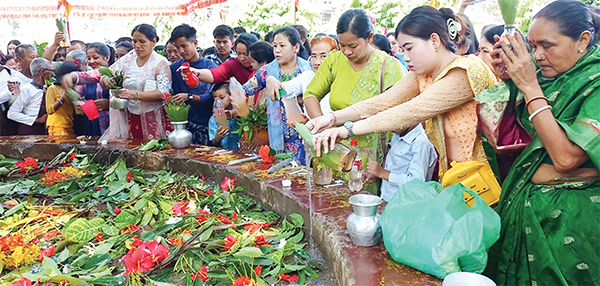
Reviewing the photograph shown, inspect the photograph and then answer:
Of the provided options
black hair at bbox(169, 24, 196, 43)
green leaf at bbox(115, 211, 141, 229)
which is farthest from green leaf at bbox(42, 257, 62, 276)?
black hair at bbox(169, 24, 196, 43)

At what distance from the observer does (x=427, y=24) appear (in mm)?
2111

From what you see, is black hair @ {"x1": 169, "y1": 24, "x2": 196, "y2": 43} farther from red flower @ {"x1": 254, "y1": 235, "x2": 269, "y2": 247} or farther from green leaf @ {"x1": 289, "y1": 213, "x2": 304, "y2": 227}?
red flower @ {"x1": 254, "y1": 235, "x2": 269, "y2": 247}

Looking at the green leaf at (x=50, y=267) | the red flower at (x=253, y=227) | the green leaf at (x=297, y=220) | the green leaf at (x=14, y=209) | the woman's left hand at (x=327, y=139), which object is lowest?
the green leaf at (x=14, y=209)

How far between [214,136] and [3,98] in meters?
3.42

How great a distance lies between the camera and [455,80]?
207cm

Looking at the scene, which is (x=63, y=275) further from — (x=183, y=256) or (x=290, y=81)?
(x=290, y=81)

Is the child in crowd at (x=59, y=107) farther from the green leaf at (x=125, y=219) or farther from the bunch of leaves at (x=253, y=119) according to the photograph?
the green leaf at (x=125, y=219)

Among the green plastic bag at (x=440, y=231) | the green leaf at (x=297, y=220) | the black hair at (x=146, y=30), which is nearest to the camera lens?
the green plastic bag at (x=440, y=231)

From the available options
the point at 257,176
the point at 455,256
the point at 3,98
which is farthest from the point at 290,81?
the point at 3,98

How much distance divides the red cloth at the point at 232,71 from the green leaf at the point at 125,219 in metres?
2.33

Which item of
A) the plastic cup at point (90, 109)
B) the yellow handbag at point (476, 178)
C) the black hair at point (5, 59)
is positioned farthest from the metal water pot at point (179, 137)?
the black hair at point (5, 59)

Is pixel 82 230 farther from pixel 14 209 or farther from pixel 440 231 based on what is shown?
pixel 440 231

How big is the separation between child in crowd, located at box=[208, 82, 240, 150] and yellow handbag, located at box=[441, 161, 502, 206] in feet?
9.76

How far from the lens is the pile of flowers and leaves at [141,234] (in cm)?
189
